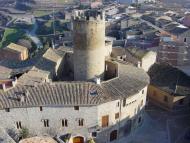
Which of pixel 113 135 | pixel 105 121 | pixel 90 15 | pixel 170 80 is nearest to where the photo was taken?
pixel 105 121

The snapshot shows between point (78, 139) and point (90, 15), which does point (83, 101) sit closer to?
point (78, 139)

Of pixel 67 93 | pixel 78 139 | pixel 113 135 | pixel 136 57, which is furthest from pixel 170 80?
pixel 67 93

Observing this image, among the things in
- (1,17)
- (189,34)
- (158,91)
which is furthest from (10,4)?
(158,91)

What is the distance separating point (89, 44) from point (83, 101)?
8981 mm

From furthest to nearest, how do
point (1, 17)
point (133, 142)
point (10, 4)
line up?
1. point (10, 4)
2. point (1, 17)
3. point (133, 142)

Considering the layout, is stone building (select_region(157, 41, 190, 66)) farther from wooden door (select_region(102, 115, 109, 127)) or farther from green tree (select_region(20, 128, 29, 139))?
green tree (select_region(20, 128, 29, 139))

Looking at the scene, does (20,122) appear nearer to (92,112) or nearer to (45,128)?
(45,128)

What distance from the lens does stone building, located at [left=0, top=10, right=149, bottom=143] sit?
134 feet

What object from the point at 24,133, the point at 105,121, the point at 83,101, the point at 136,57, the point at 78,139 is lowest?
the point at 78,139

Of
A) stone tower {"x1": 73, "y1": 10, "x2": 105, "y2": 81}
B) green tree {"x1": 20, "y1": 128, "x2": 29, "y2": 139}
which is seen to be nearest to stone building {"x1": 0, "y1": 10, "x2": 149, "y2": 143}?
stone tower {"x1": 73, "y1": 10, "x2": 105, "y2": 81}

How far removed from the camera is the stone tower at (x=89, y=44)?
44.4 metres

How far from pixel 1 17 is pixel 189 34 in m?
105

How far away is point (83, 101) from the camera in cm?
4075

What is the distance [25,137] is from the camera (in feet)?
134
